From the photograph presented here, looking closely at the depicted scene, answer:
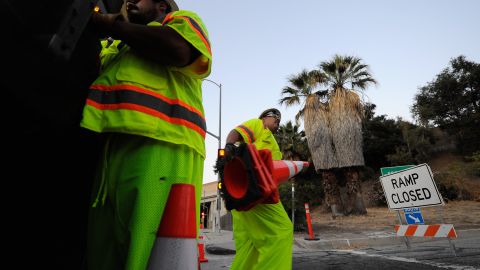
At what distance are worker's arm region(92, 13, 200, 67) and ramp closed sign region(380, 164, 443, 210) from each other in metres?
5.77

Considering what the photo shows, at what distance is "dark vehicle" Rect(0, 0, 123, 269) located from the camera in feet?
4.35

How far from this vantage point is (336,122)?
1897 cm

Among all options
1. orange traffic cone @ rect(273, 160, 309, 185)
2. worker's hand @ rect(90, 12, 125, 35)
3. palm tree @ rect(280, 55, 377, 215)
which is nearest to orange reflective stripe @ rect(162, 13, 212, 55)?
worker's hand @ rect(90, 12, 125, 35)

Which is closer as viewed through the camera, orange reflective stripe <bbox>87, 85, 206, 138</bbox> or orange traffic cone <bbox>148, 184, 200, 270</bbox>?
orange traffic cone <bbox>148, 184, 200, 270</bbox>

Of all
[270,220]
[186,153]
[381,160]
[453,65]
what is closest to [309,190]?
[381,160]

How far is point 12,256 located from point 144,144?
33.6 inches

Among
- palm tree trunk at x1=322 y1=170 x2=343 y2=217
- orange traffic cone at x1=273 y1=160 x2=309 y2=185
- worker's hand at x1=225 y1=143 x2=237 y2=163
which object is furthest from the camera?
palm tree trunk at x1=322 y1=170 x2=343 y2=217

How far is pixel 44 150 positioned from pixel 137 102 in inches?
20.4

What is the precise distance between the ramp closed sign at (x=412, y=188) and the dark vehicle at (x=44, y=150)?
5872 millimetres

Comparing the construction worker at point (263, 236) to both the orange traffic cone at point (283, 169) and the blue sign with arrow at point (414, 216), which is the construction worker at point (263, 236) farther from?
the blue sign with arrow at point (414, 216)

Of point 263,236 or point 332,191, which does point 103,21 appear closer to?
point 263,236

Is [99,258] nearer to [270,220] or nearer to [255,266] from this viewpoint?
[255,266]

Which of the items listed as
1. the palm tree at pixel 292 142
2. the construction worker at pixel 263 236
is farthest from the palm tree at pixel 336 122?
the construction worker at pixel 263 236

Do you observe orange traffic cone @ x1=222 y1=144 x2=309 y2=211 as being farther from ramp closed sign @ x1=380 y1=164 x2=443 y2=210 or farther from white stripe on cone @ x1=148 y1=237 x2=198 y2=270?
ramp closed sign @ x1=380 y1=164 x2=443 y2=210
